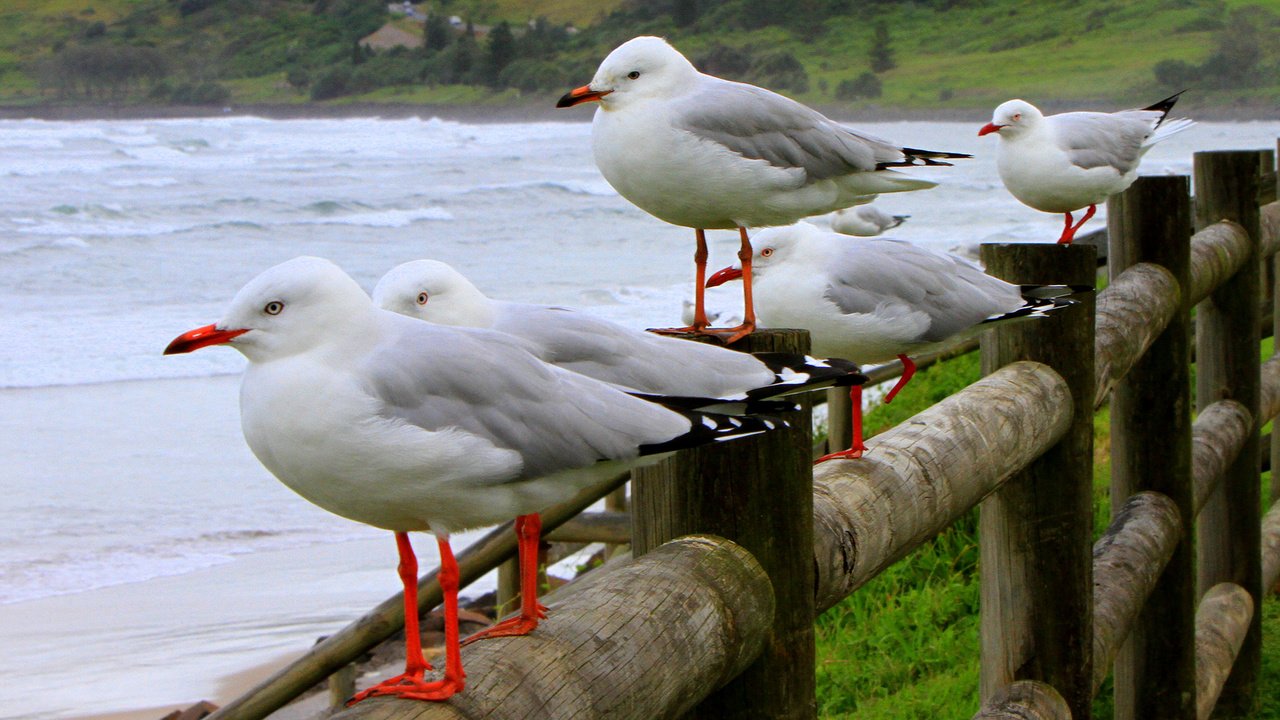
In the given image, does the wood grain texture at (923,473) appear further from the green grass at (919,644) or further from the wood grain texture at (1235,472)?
the wood grain texture at (1235,472)

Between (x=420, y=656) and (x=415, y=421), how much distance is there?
0.70ft

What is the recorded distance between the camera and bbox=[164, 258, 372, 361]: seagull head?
1313mm

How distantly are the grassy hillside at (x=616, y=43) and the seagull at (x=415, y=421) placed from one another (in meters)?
41.8

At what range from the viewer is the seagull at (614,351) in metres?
1.61

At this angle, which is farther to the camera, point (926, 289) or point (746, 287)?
point (926, 289)

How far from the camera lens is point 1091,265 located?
99.8 inches

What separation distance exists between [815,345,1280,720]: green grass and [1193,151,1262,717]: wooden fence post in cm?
13

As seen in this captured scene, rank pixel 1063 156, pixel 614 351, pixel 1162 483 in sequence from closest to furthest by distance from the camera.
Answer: pixel 614 351 → pixel 1162 483 → pixel 1063 156

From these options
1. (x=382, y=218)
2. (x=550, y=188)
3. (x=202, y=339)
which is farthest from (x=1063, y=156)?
(x=550, y=188)

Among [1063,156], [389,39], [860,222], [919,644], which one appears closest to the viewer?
[1063,156]

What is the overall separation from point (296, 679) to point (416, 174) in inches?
1077

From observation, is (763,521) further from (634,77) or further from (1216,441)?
(1216,441)

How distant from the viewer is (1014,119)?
4211mm

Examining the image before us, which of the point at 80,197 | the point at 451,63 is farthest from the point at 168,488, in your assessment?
the point at 451,63
